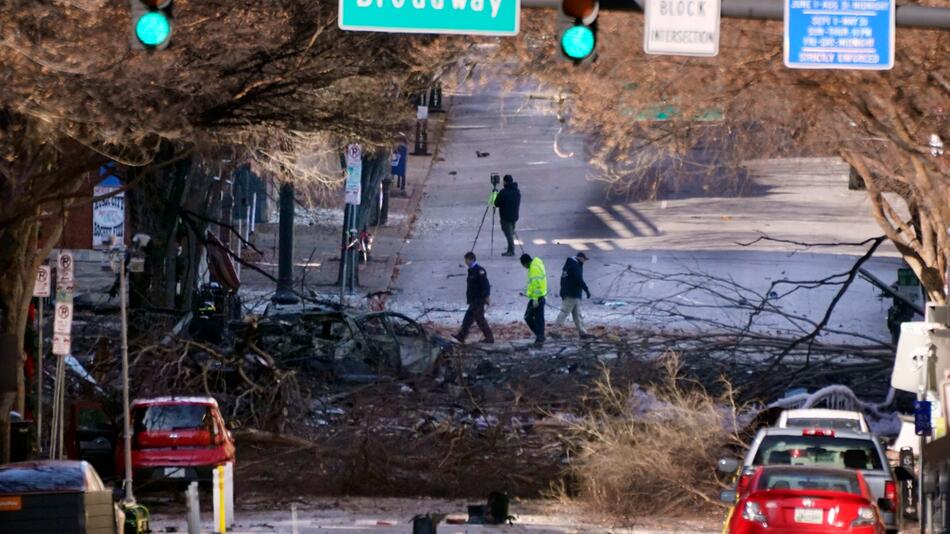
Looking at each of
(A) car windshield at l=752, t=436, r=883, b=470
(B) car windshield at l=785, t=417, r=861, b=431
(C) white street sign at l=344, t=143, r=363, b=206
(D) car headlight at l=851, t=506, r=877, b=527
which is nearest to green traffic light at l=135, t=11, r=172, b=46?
(D) car headlight at l=851, t=506, r=877, b=527

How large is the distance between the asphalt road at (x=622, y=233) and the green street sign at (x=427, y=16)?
13.0 metres

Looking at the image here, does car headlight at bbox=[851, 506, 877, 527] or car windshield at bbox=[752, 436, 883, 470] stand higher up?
car windshield at bbox=[752, 436, 883, 470]

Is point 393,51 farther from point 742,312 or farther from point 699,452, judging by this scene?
point 742,312

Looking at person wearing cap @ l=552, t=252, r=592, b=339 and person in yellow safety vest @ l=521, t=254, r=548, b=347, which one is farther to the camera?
person wearing cap @ l=552, t=252, r=592, b=339

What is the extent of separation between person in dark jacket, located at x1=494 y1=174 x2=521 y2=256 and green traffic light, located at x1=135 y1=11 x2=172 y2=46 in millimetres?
25974

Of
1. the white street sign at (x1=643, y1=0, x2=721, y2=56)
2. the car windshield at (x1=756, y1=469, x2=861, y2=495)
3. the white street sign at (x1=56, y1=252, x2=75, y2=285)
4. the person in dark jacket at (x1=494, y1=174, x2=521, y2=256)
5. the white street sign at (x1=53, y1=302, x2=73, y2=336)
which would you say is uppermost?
the white street sign at (x1=643, y1=0, x2=721, y2=56)

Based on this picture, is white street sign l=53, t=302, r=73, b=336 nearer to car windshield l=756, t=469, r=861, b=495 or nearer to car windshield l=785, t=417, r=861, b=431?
car windshield l=756, t=469, r=861, b=495

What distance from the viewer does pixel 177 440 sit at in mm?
20594

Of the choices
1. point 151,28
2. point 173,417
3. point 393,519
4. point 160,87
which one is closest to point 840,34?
point 151,28

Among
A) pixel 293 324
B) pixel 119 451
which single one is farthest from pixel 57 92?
pixel 293 324

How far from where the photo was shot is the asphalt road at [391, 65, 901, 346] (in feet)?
115

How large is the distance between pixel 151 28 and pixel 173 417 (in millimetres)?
9257

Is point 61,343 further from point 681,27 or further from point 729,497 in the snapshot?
point 681,27

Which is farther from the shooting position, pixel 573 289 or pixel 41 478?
pixel 573 289
